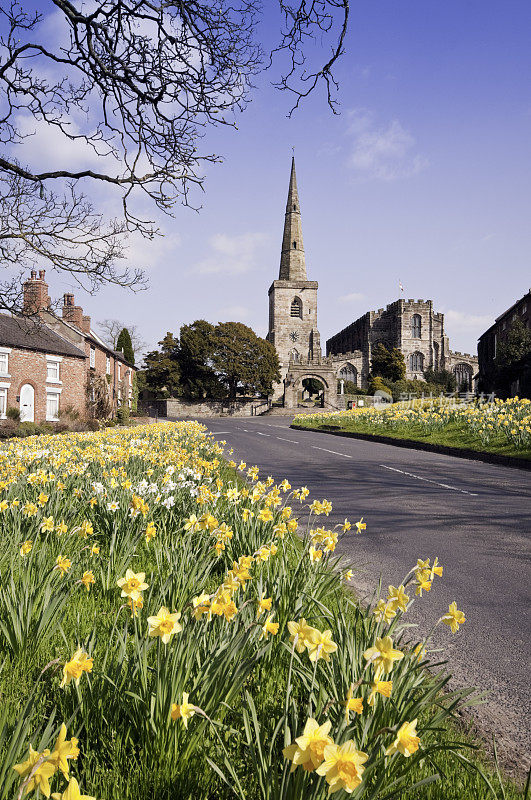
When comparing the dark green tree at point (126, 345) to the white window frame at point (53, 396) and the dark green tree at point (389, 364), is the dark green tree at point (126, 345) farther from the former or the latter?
the dark green tree at point (389, 364)

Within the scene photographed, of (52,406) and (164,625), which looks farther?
(52,406)

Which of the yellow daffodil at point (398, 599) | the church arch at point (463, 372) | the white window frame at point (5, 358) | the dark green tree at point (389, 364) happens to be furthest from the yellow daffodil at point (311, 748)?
the church arch at point (463, 372)

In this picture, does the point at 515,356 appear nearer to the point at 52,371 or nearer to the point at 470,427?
the point at 470,427

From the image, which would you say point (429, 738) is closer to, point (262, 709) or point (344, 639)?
point (344, 639)

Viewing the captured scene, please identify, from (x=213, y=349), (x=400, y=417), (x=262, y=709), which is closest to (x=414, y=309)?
(x=213, y=349)

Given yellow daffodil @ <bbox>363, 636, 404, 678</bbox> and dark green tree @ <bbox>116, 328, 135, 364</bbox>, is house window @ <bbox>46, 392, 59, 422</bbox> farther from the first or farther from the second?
dark green tree @ <bbox>116, 328, 135, 364</bbox>

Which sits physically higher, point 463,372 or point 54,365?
point 463,372

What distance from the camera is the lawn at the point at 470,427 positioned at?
14.5 meters

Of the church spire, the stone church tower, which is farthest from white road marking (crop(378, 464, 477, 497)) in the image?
the church spire

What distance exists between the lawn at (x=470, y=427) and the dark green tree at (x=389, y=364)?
49141mm

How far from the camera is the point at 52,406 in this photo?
30.2 m

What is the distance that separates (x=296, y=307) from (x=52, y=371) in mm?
53646

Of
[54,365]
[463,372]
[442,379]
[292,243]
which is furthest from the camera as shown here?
[292,243]

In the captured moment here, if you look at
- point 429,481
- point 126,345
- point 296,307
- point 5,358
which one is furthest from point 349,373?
point 429,481
